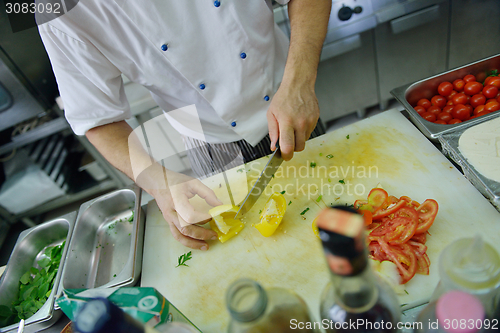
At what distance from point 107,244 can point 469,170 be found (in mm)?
1252

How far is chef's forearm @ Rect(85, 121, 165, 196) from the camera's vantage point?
108cm

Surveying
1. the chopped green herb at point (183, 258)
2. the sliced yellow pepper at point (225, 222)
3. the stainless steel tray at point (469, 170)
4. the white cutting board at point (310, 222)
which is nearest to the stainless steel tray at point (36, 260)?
the white cutting board at point (310, 222)

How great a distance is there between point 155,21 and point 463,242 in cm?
97

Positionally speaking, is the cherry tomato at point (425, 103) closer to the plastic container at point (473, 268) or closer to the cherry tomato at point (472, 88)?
the cherry tomato at point (472, 88)

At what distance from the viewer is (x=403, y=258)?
812 millimetres

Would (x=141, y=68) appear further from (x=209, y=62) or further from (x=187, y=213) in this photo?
(x=187, y=213)

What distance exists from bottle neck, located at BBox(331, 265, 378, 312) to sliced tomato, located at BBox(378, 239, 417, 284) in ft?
1.44

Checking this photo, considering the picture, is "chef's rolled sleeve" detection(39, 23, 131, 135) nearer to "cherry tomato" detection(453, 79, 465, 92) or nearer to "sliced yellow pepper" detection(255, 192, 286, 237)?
"sliced yellow pepper" detection(255, 192, 286, 237)

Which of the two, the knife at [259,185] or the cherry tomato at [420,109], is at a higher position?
the knife at [259,185]

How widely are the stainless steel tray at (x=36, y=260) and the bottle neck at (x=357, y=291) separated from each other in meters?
0.94

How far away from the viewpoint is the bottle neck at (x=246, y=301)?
0.38 m

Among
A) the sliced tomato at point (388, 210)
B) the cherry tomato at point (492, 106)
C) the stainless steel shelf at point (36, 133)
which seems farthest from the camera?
the stainless steel shelf at point (36, 133)

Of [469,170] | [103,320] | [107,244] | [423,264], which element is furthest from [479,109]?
[107,244]

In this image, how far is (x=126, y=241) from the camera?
1222 mm
